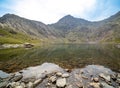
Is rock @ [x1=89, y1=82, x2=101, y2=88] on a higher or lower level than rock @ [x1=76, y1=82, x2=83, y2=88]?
higher

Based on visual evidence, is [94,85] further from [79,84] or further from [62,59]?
[62,59]

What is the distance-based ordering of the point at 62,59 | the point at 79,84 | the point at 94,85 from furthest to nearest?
the point at 62,59 → the point at 79,84 → the point at 94,85

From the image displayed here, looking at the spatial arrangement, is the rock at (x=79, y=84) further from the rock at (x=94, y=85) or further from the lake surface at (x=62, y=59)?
the lake surface at (x=62, y=59)

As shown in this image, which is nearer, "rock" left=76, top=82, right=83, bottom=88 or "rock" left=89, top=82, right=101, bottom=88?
"rock" left=89, top=82, right=101, bottom=88

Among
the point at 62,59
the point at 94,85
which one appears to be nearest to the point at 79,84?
the point at 94,85

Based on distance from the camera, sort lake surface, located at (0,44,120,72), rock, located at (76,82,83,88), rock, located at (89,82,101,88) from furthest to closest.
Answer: lake surface, located at (0,44,120,72), rock, located at (76,82,83,88), rock, located at (89,82,101,88)

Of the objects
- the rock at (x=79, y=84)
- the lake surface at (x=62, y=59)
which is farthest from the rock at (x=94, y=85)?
the lake surface at (x=62, y=59)

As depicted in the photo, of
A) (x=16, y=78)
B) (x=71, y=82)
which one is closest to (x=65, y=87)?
(x=71, y=82)

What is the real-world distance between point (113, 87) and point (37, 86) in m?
11.3

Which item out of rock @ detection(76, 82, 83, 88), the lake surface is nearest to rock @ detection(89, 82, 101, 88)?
rock @ detection(76, 82, 83, 88)

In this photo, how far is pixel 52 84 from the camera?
2070cm

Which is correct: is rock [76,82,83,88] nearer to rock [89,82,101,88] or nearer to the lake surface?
rock [89,82,101,88]

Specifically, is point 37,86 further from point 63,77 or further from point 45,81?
point 63,77

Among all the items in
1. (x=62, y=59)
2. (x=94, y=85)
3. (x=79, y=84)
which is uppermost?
(x=94, y=85)
